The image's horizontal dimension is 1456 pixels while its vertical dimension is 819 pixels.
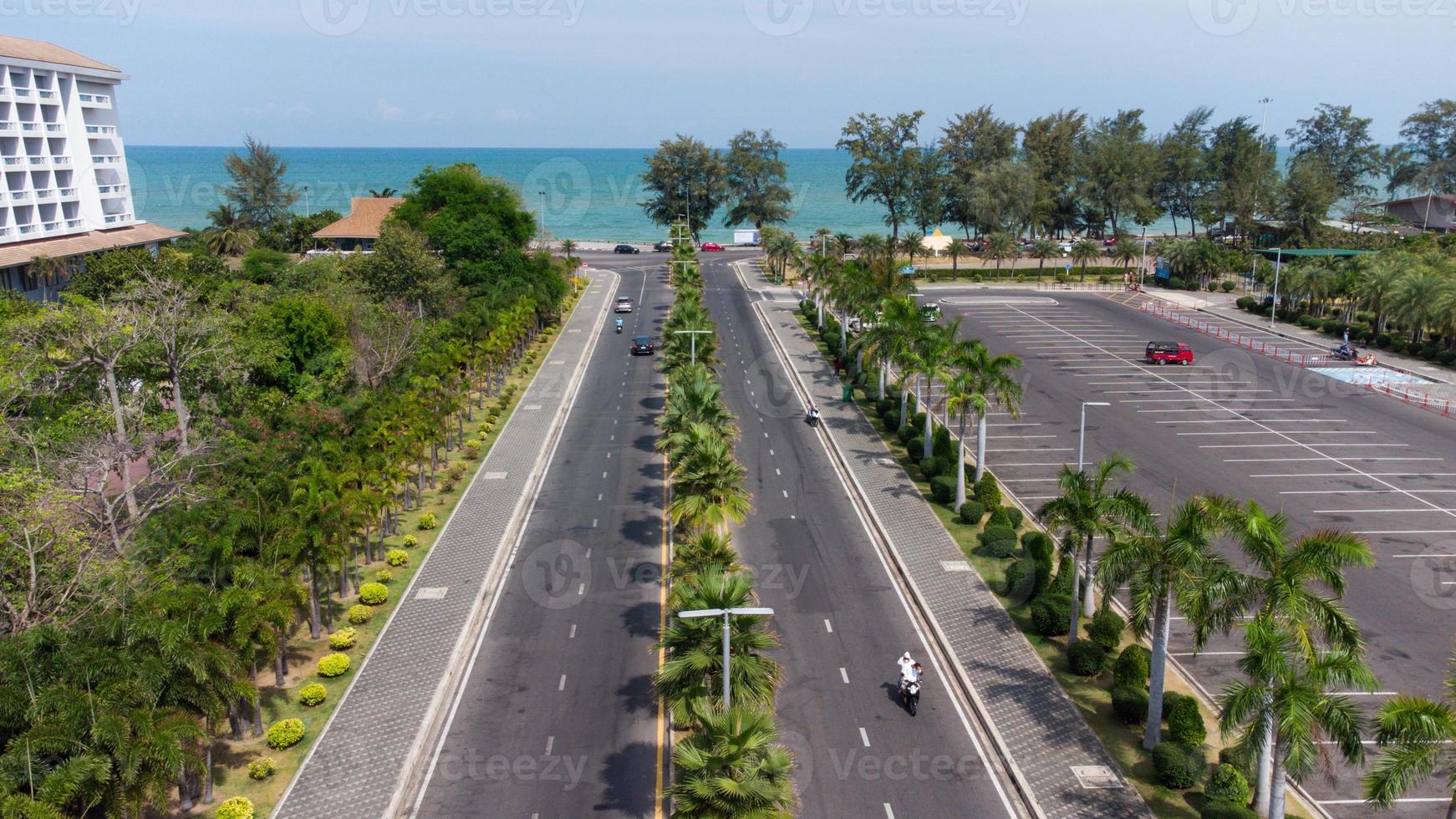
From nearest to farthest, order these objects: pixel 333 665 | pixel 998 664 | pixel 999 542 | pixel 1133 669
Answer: pixel 1133 669 < pixel 333 665 < pixel 998 664 < pixel 999 542

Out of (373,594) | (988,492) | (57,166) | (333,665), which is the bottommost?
(333,665)

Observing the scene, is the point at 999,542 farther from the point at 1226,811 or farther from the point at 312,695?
the point at 312,695

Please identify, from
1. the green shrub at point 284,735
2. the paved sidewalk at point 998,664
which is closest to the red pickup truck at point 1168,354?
the paved sidewalk at point 998,664

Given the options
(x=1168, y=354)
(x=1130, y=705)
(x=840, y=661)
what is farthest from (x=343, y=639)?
(x=1168, y=354)

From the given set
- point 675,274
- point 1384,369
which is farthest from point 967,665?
point 675,274

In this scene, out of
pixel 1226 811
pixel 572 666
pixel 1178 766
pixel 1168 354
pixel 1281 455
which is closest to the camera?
pixel 1226 811

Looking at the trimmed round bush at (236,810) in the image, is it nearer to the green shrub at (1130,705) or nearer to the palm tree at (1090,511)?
the green shrub at (1130,705)

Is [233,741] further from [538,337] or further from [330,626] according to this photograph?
[538,337]
